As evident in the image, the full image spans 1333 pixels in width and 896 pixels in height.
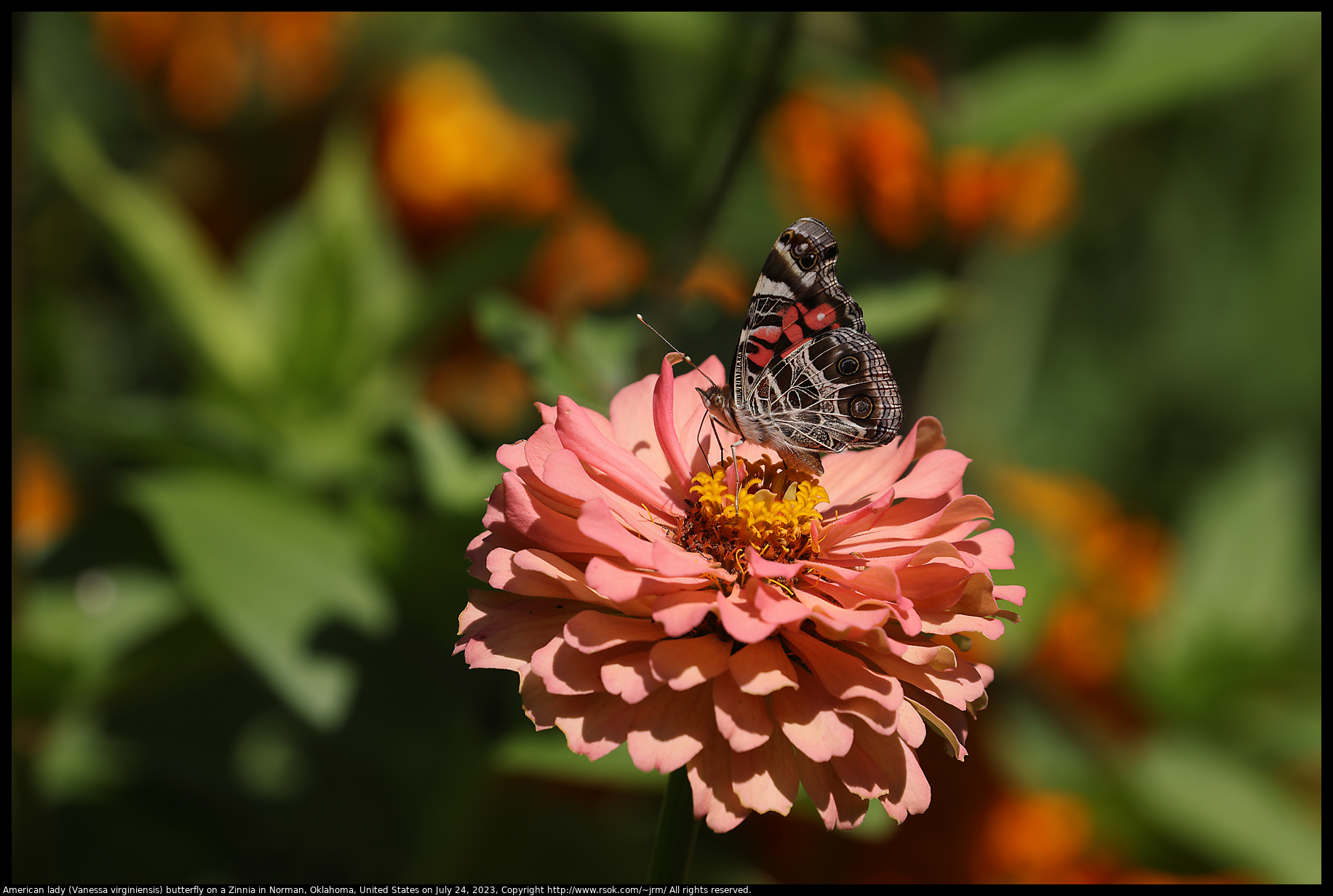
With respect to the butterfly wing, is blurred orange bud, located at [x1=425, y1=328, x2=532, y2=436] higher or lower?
lower

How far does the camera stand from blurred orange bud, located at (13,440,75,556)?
118 cm

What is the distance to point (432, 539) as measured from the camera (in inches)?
31.2

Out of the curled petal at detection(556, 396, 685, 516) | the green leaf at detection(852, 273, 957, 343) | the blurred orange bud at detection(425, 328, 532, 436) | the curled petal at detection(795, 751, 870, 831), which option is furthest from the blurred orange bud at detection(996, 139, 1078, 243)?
the curled petal at detection(795, 751, 870, 831)

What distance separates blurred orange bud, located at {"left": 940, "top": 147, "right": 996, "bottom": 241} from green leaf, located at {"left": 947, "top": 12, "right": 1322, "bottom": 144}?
0.43 feet

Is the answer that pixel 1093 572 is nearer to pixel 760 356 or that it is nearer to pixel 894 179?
pixel 894 179

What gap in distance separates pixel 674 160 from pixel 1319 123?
1.33m

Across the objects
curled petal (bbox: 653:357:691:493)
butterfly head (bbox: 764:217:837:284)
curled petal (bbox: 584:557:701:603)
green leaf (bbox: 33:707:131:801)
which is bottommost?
green leaf (bbox: 33:707:131:801)

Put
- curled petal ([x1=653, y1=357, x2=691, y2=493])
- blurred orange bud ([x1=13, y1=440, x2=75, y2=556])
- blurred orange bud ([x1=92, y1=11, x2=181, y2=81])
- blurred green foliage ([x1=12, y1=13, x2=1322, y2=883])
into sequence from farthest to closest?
1. blurred orange bud ([x1=92, y1=11, x2=181, y2=81])
2. blurred orange bud ([x1=13, y1=440, x2=75, y2=556])
3. blurred green foliage ([x1=12, y1=13, x2=1322, y2=883])
4. curled petal ([x1=653, y1=357, x2=691, y2=493])

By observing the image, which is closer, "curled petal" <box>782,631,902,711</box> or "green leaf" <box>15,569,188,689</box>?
"curled petal" <box>782,631,902,711</box>

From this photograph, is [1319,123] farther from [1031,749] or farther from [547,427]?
[547,427]

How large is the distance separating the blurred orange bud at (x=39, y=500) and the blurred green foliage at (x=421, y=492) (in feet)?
0.11

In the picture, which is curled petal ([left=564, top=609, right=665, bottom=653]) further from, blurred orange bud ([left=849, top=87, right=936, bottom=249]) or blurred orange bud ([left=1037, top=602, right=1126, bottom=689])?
blurred orange bud ([left=849, top=87, right=936, bottom=249])

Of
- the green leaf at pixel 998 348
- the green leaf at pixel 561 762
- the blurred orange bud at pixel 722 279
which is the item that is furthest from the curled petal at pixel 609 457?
the green leaf at pixel 998 348

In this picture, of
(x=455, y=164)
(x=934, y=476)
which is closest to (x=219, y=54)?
(x=455, y=164)
